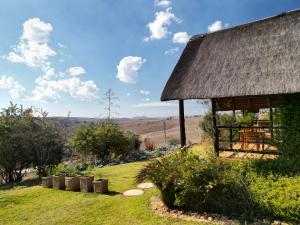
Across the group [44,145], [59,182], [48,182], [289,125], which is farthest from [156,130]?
[289,125]

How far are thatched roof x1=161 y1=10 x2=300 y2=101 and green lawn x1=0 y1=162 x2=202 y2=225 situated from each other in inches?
159

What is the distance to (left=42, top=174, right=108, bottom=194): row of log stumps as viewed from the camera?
9523 mm

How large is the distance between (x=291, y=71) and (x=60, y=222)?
25.4ft

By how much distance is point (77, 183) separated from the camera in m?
10.1

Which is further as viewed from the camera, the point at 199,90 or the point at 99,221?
the point at 199,90

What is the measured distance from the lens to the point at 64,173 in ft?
35.7

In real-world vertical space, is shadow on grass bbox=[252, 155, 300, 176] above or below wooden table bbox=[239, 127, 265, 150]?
below

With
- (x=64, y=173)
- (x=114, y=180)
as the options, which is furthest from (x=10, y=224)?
(x=114, y=180)

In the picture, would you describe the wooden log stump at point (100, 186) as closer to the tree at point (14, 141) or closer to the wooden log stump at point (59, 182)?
the wooden log stump at point (59, 182)

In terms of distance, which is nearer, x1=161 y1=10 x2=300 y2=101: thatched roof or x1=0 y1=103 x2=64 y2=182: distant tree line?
x1=161 y1=10 x2=300 y2=101: thatched roof

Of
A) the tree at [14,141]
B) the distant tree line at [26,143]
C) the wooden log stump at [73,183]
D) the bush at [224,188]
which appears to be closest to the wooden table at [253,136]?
the bush at [224,188]

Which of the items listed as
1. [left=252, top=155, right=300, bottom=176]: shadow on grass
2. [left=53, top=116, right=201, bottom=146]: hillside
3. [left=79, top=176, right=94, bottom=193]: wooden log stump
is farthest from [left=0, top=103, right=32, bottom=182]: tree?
[left=252, top=155, right=300, bottom=176]: shadow on grass

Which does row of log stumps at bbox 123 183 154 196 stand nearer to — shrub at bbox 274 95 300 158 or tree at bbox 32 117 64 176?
shrub at bbox 274 95 300 158

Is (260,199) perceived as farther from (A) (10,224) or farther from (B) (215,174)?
(A) (10,224)
